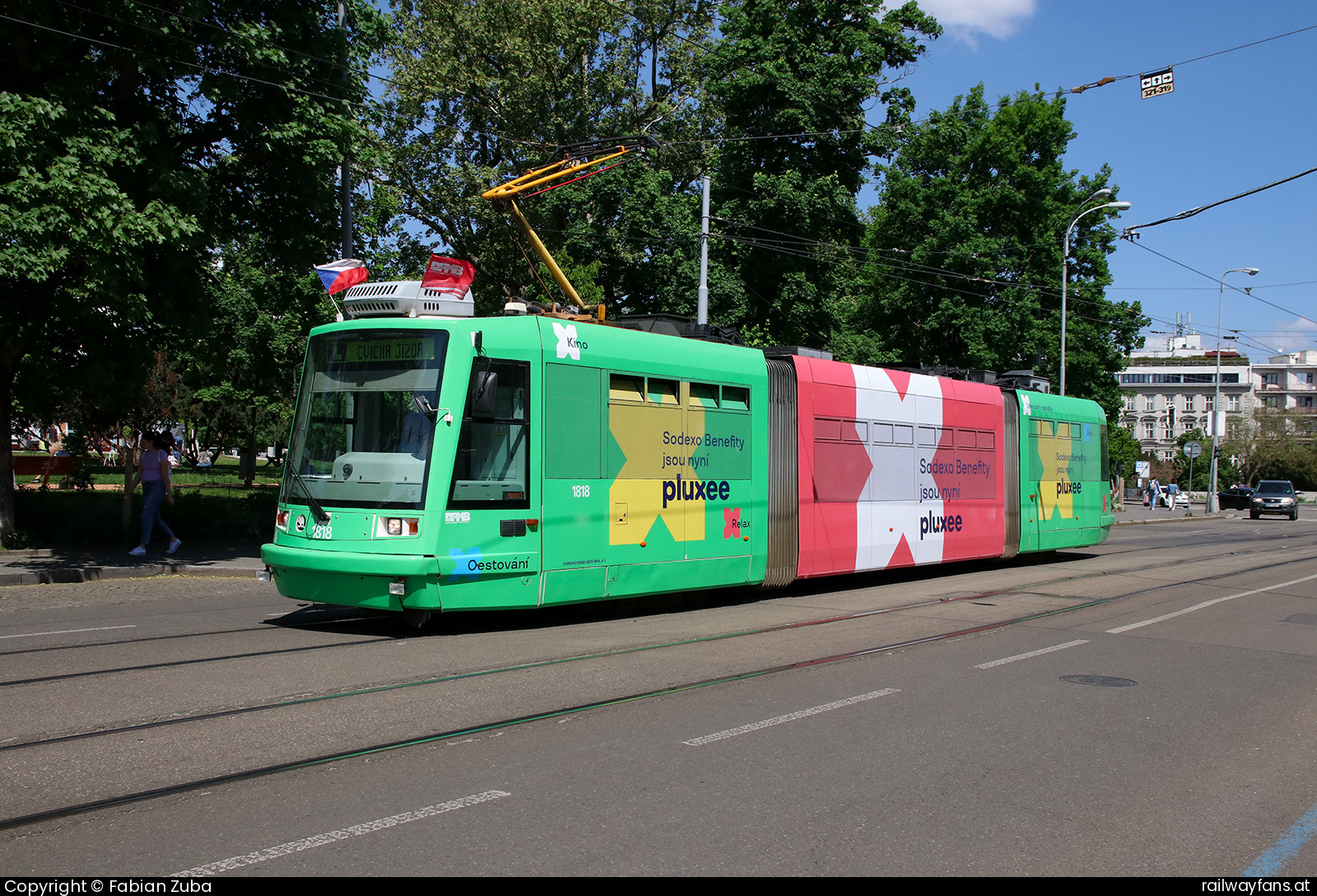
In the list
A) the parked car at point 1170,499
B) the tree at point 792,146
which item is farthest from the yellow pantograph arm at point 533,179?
the parked car at point 1170,499

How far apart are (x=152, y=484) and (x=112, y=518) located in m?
2.74

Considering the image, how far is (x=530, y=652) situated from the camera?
8.65m

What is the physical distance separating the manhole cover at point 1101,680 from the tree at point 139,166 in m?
12.3

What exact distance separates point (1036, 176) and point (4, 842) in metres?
39.5

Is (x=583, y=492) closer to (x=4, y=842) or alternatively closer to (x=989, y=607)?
(x=989, y=607)

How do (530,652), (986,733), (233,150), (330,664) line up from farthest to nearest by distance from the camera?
(233,150) → (530,652) → (330,664) → (986,733)

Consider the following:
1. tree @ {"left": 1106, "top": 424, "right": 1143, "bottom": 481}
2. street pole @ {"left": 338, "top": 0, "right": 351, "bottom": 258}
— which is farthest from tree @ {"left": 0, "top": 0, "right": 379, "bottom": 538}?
tree @ {"left": 1106, "top": 424, "right": 1143, "bottom": 481}

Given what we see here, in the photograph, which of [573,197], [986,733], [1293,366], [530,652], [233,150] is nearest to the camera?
[986,733]

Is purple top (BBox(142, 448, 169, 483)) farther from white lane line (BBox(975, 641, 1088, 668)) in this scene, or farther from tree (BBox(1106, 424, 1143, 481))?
tree (BBox(1106, 424, 1143, 481))

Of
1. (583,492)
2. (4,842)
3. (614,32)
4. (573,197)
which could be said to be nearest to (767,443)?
(583,492)

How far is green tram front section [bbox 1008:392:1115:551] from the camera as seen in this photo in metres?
19.0

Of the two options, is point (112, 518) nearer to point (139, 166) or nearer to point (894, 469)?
point (139, 166)

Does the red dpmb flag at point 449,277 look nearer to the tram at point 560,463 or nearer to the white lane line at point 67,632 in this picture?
the tram at point 560,463

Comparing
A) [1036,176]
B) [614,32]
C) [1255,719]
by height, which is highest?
[614,32]
